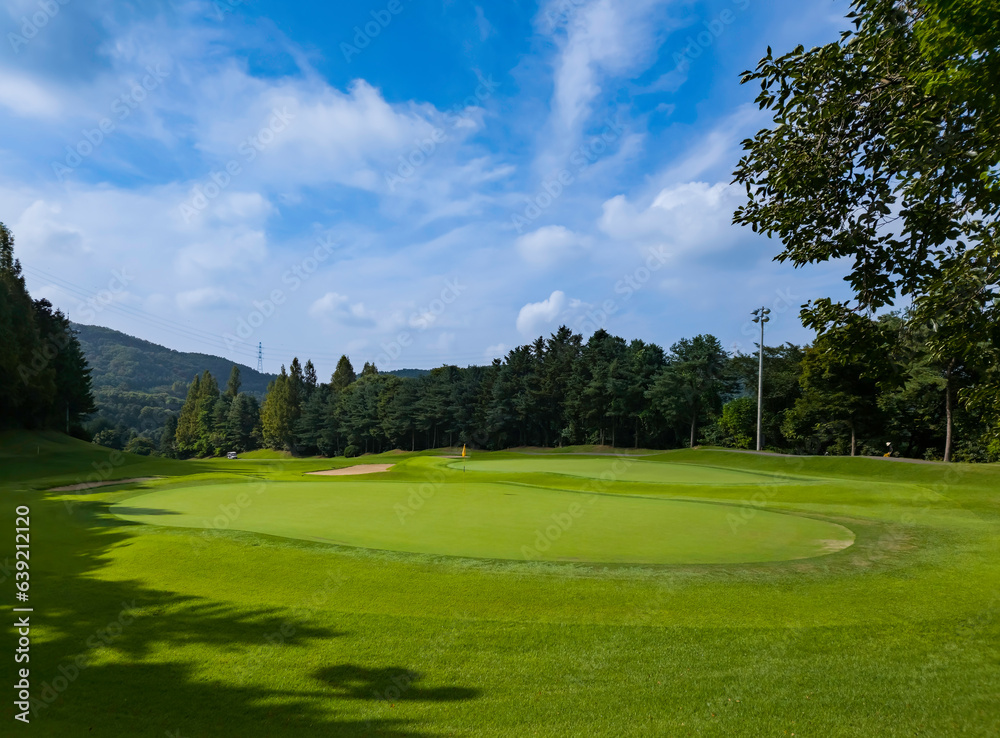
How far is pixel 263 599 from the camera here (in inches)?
252

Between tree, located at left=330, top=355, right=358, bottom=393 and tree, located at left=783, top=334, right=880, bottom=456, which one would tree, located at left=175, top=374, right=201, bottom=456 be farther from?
tree, located at left=783, top=334, right=880, bottom=456

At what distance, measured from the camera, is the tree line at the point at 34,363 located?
3303 cm

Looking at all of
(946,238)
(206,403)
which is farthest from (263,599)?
(206,403)

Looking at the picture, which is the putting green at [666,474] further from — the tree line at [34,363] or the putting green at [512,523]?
the tree line at [34,363]

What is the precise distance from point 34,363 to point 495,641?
4324cm

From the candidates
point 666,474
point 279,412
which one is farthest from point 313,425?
point 666,474

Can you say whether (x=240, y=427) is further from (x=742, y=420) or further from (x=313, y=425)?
(x=742, y=420)

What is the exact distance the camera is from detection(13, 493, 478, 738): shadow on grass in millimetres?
4109

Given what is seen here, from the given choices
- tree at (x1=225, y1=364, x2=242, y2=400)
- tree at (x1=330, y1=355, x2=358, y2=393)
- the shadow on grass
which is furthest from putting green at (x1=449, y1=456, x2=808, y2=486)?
tree at (x1=225, y1=364, x2=242, y2=400)

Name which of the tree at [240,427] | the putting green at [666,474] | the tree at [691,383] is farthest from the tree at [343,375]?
the putting green at [666,474]

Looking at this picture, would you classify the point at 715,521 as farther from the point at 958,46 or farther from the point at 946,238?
the point at 958,46

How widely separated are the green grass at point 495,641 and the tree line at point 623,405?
136 inches

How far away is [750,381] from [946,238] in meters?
51.6

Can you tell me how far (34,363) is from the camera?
118 feet
